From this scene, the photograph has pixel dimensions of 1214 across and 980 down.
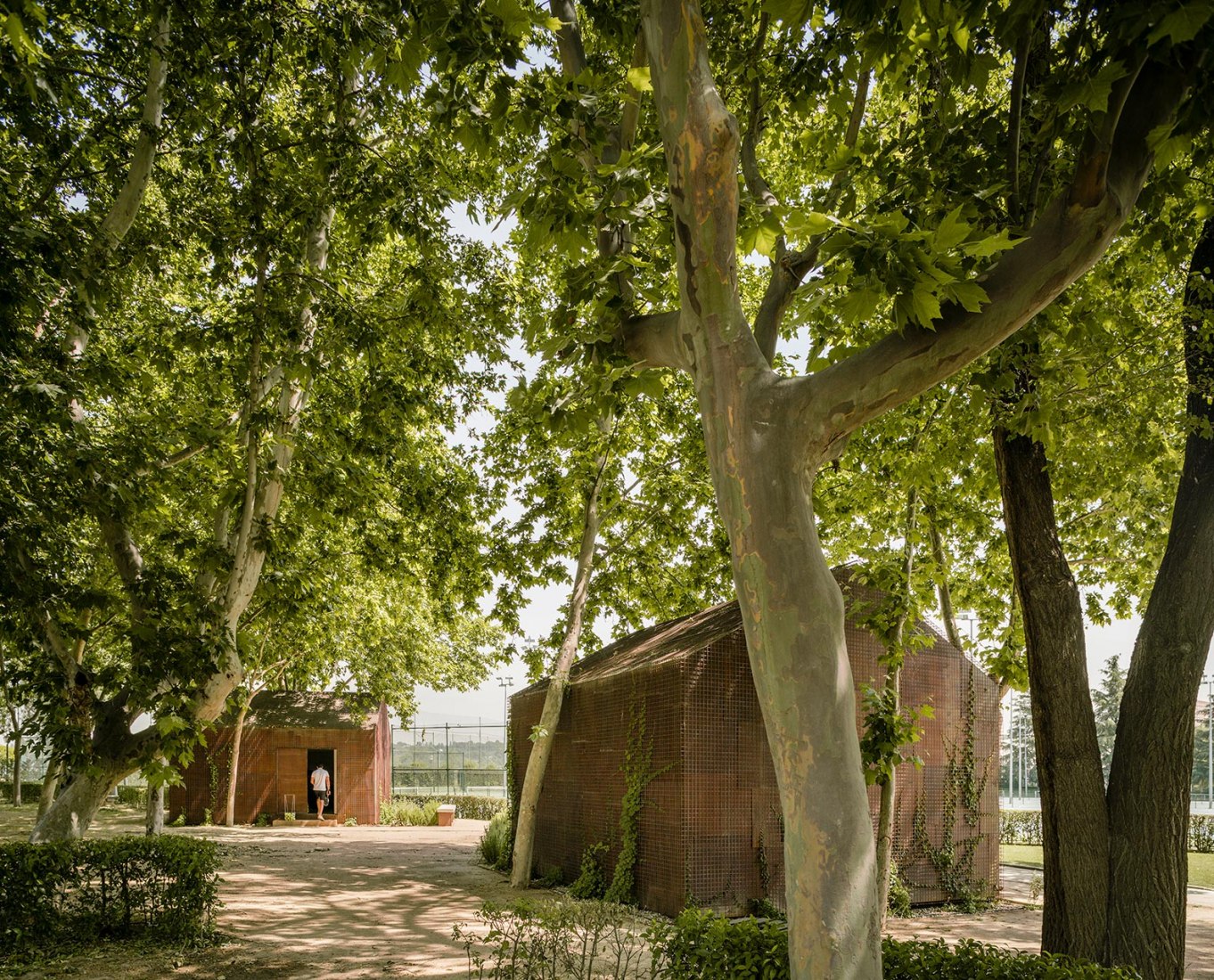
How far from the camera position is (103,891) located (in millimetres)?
10141

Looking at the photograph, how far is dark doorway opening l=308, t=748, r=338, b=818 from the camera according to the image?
29922 mm

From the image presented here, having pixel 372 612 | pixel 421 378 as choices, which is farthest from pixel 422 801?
pixel 421 378

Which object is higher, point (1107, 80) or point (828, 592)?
point (1107, 80)

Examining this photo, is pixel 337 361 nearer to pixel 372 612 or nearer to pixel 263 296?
pixel 263 296

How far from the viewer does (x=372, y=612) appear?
22.4m

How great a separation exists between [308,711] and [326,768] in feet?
7.41

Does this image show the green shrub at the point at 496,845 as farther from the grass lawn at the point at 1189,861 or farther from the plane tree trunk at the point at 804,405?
the plane tree trunk at the point at 804,405

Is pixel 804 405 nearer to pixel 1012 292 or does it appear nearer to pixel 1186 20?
pixel 1012 292

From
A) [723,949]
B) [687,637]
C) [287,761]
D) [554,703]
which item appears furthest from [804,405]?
[287,761]

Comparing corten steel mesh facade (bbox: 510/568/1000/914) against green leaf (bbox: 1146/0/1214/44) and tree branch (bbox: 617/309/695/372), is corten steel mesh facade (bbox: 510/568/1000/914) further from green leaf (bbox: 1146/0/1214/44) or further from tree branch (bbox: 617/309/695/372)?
green leaf (bbox: 1146/0/1214/44)

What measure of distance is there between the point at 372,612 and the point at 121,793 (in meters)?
26.0

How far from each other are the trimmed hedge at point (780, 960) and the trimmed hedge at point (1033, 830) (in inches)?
968

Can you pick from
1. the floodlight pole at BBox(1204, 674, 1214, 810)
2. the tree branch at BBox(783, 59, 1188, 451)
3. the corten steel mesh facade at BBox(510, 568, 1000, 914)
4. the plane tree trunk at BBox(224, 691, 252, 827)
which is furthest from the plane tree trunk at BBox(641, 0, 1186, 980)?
the floodlight pole at BBox(1204, 674, 1214, 810)

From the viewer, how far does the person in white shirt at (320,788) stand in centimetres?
2859
